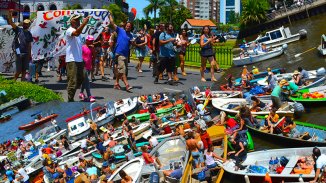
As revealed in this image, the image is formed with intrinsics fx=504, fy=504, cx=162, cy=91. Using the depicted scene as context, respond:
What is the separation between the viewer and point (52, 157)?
526 inches

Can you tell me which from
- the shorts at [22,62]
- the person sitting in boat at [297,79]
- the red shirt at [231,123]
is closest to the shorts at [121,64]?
the shorts at [22,62]

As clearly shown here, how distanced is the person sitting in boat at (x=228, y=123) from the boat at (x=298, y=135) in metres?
0.49

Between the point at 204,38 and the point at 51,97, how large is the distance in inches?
249

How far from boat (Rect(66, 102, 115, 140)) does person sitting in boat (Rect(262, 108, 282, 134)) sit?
4.68 meters

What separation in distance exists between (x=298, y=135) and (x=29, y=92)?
9.69 metres

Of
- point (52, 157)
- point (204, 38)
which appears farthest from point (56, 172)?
point (204, 38)

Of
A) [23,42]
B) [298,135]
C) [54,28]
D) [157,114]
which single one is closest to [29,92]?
[23,42]

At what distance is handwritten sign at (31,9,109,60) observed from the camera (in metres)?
18.5

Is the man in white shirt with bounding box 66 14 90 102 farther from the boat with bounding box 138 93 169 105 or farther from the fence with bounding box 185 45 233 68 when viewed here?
the fence with bounding box 185 45 233 68

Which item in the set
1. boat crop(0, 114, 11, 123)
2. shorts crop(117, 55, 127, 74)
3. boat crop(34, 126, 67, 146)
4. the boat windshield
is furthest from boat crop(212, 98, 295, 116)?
the boat windshield

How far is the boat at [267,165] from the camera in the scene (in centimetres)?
1068

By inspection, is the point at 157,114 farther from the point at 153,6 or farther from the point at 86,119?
the point at 153,6

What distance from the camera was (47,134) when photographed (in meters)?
15.3

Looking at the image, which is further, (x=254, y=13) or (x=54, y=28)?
(x=254, y=13)
